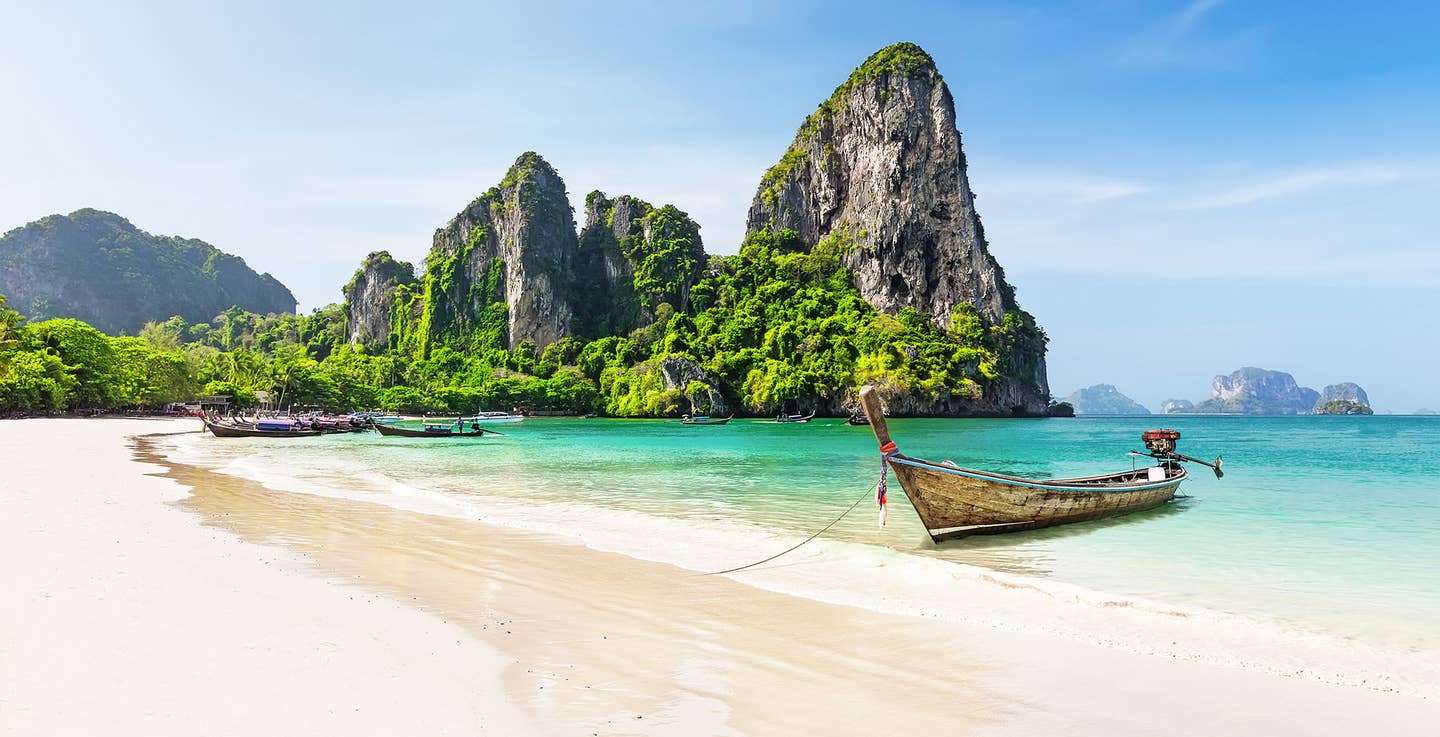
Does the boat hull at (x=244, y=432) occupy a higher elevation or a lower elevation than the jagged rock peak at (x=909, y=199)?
lower

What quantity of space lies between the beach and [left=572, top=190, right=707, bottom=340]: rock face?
12424 cm

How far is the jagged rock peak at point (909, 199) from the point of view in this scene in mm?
112750

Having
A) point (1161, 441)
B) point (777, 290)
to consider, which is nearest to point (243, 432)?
point (1161, 441)

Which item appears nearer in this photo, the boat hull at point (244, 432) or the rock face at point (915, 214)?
the boat hull at point (244, 432)

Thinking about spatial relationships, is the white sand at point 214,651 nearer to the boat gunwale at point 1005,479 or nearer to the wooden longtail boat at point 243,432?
the boat gunwale at point 1005,479

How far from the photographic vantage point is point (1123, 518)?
14992mm

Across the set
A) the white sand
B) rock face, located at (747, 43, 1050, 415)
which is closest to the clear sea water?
the white sand

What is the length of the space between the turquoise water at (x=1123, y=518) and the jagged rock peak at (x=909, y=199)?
79504 millimetres

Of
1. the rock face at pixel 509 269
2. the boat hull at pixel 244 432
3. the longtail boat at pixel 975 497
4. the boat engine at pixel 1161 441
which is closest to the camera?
the longtail boat at pixel 975 497

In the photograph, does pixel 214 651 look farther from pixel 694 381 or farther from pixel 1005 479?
pixel 694 381

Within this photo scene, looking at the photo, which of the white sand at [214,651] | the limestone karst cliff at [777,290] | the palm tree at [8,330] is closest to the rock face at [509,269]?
the limestone karst cliff at [777,290]

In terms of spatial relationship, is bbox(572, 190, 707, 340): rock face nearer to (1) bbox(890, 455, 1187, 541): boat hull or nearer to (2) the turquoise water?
(2) the turquoise water

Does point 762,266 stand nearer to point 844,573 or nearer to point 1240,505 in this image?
point 1240,505

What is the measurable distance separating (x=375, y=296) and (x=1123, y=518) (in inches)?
6423
